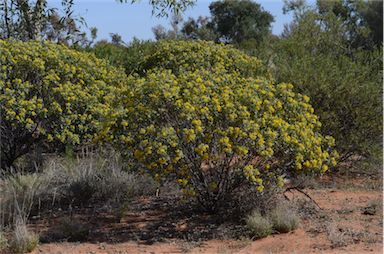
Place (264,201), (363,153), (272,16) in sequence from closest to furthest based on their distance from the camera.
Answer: (264,201) < (363,153) < (272,16)

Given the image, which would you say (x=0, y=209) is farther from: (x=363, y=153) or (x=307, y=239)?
(x=363, y=153)

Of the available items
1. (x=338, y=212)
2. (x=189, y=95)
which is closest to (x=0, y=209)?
(x=189, y=95)

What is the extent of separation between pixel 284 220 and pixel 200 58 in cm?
439

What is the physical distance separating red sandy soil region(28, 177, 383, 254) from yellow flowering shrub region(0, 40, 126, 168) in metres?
1.75

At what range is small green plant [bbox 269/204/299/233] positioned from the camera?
550 centimetres

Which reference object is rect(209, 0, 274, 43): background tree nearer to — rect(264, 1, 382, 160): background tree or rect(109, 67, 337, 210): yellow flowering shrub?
rect(264, 1, 382, 160): background tree

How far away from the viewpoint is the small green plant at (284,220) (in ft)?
18.1

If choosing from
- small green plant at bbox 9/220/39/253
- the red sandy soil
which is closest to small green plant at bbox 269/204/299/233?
the red sandy soil

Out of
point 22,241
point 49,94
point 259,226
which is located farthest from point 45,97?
point 259,226

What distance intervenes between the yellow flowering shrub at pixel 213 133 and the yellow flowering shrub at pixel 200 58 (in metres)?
3.29

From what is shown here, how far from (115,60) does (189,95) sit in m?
6.77

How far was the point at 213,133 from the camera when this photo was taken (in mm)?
5430

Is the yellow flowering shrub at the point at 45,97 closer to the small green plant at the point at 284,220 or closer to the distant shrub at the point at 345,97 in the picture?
the distant shrub at the point at 345,97

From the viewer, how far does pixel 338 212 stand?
245 inches
